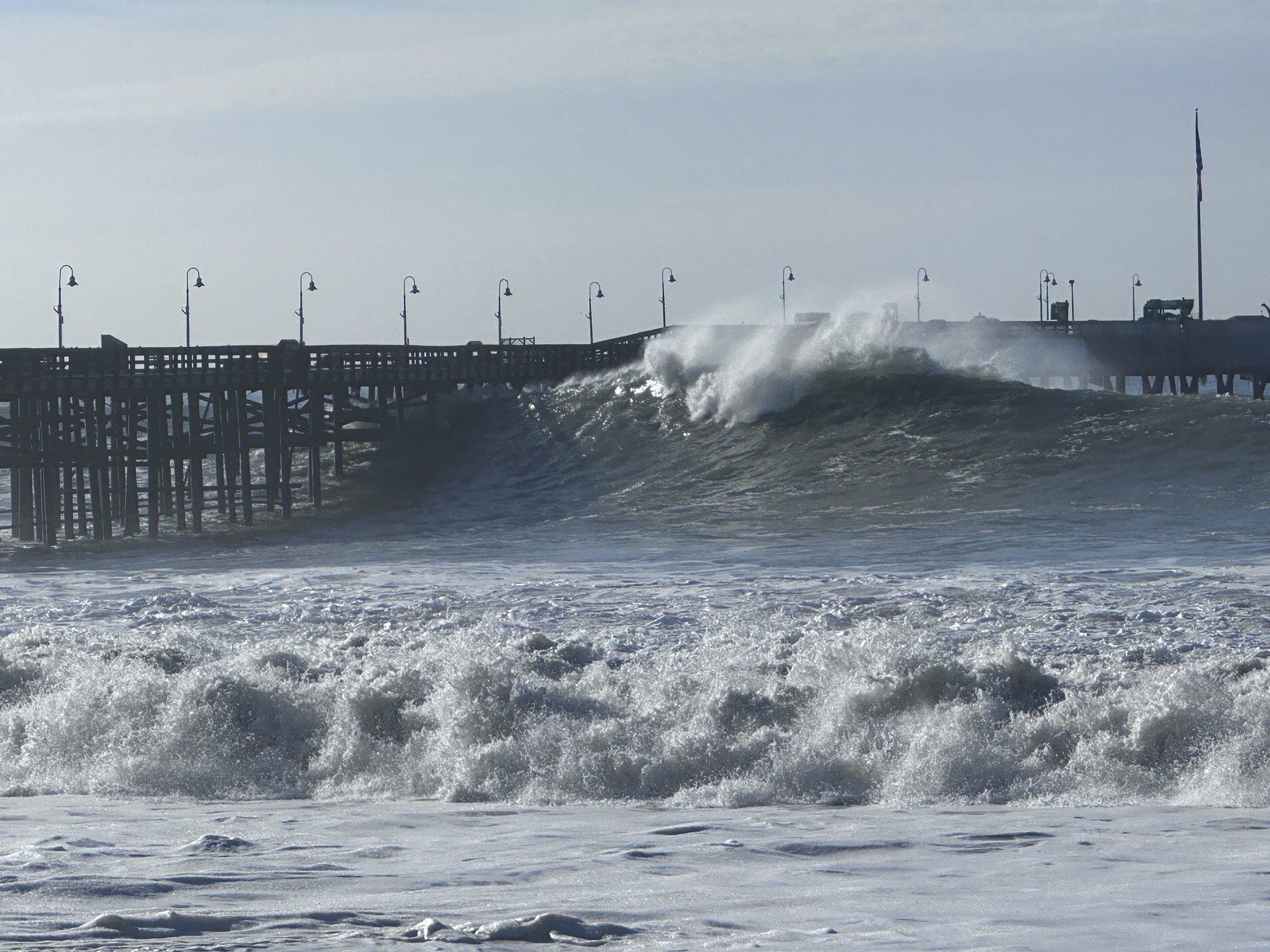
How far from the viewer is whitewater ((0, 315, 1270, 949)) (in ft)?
25.1

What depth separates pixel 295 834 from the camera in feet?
31.5

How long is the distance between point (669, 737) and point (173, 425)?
26890 mm

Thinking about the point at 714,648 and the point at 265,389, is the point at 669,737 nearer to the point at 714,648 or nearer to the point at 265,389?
the point at 714,648

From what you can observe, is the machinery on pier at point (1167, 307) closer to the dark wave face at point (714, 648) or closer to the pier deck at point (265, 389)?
the pier deck at point (265, 389)

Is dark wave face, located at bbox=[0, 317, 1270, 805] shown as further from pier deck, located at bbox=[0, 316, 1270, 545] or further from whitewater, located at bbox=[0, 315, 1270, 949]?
pier deck, located at bbox=[0, 316, 1270, 545]

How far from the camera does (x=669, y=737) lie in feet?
39.3

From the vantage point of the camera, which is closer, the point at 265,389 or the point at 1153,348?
the point at 265,389

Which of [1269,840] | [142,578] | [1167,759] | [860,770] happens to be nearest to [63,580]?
[142,578]

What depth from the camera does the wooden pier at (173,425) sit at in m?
31.5

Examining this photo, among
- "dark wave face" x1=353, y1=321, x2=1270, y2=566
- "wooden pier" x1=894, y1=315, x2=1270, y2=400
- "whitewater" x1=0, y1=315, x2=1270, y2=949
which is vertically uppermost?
"wooden pier" x1=894, y1=315, x2=1270, y2=400

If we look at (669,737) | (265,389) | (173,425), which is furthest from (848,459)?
(669,737)

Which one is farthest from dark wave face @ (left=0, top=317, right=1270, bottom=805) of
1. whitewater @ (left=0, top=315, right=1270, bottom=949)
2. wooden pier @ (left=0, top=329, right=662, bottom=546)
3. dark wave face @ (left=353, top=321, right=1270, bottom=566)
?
wooden pier @ (left=0, top=329, right=662, bottom=546)

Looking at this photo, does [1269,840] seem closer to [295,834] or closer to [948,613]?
[295,834]

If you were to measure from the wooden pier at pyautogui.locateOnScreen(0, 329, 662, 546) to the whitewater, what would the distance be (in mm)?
5782
